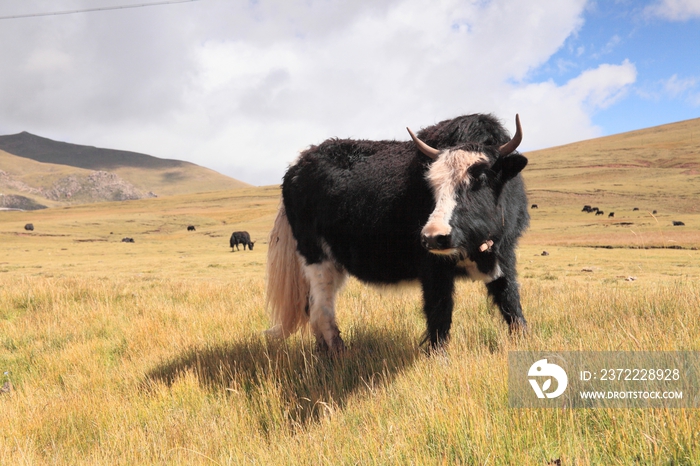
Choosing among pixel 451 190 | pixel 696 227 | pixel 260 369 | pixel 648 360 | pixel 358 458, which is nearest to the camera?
pixel 358 458

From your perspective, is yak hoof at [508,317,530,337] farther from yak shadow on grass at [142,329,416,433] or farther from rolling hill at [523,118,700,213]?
rolling hill at [523,118,700,213]

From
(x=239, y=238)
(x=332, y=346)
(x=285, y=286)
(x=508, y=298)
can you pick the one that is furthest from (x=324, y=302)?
(x=239, y=238)

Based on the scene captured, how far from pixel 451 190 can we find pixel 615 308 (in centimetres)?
310

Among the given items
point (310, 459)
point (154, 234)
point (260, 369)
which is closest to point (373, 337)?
point (260, 369)

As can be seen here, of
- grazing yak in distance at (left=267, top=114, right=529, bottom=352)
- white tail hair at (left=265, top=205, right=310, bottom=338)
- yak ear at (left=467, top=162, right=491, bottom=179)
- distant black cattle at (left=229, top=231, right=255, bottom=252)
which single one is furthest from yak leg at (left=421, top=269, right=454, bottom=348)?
distant black cattle at (left=229, top=231, right=255, bottom=252)

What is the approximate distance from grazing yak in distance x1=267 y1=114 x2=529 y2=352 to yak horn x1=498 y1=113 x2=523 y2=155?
1 cm

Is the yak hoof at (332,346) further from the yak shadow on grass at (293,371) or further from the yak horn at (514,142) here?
the yak horn at (514,142)

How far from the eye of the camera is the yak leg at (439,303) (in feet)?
13.8

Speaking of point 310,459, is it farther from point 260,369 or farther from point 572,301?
point 572,301

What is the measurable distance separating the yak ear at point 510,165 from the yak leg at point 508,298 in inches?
41.6

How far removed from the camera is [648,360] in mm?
3158

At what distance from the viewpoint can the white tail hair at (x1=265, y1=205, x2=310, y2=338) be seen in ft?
19.1

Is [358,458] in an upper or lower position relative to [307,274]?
lower

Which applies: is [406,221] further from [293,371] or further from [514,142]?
[293,371]
